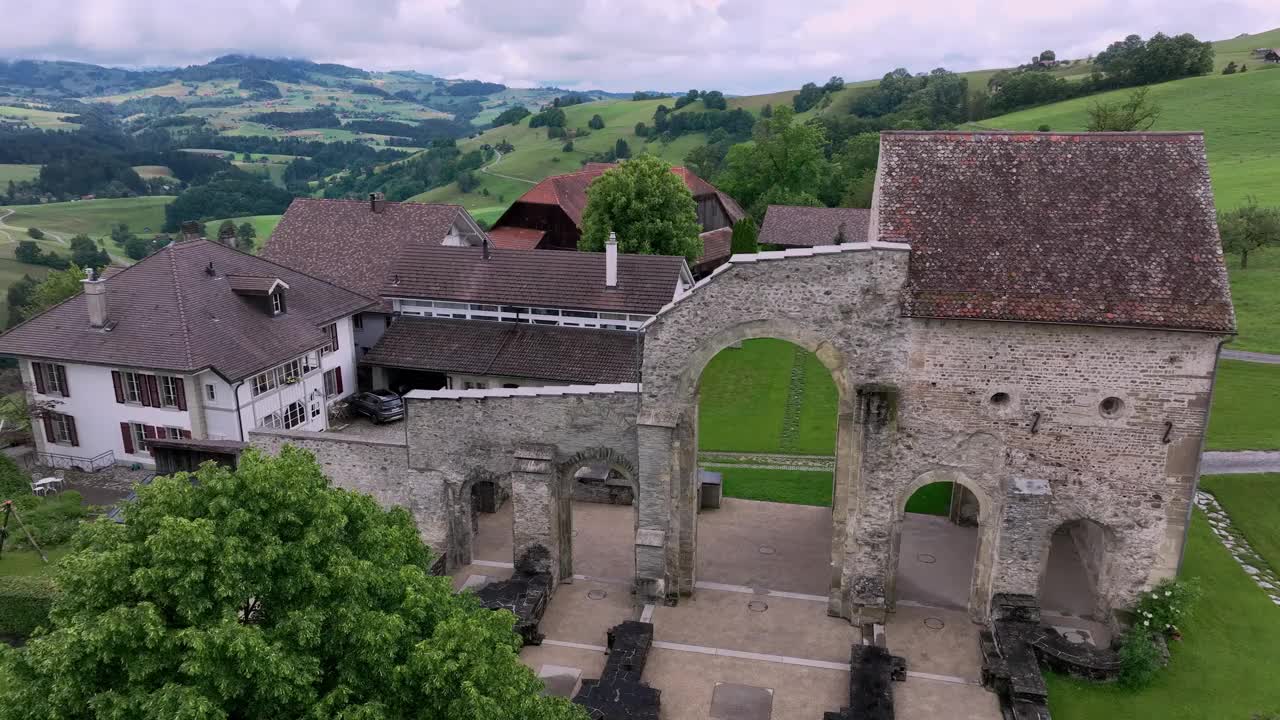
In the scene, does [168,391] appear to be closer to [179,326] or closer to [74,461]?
[179,326]

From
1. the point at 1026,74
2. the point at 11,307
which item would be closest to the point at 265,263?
the point at 11,307

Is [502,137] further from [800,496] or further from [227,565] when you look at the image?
[227,565]

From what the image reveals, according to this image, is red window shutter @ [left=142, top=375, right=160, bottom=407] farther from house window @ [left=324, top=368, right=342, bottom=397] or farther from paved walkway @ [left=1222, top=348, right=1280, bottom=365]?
paved walkway @ [left=1222, top=348, right=1280, bottom=365]

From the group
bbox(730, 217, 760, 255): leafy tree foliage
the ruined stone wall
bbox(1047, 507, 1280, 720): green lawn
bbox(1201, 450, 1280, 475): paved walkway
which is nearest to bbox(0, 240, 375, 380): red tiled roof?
the ruined stone wall

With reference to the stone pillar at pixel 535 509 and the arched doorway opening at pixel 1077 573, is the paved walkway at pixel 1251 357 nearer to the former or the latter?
the arched doorway opening at pixel 1077 573

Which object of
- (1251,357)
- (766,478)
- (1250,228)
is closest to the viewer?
(766,478)

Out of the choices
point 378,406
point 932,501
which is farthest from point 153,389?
point 932,501
